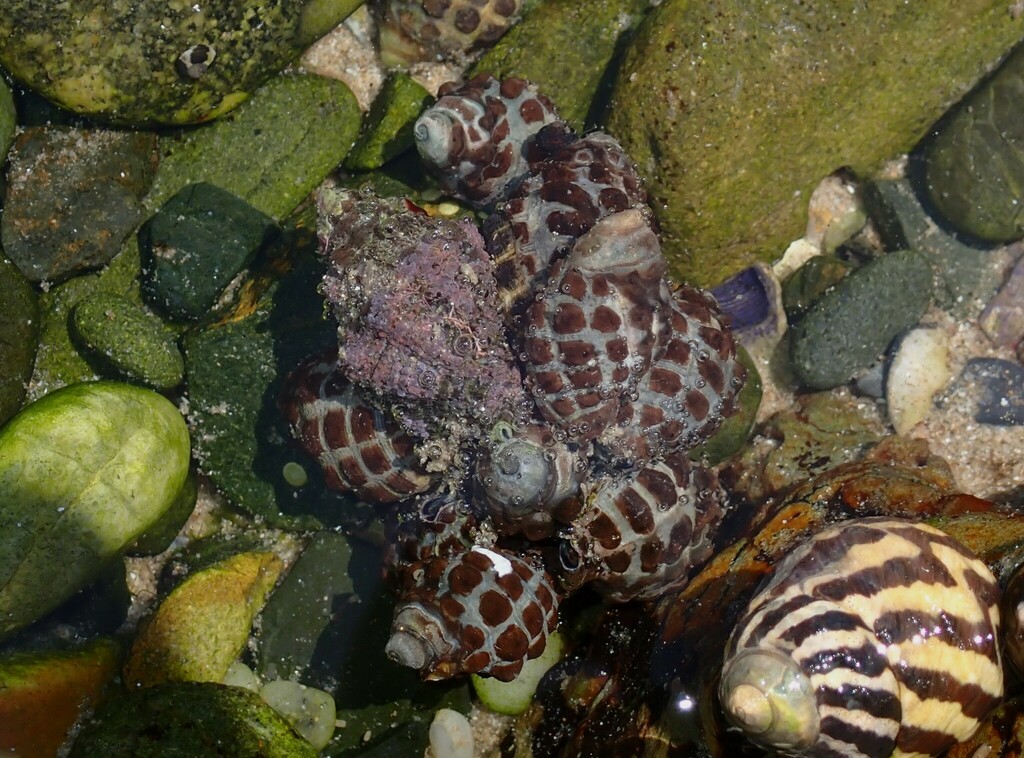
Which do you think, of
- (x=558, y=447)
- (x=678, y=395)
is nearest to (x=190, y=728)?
(x=558, y=447)

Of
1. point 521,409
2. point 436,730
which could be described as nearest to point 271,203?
point 521,409

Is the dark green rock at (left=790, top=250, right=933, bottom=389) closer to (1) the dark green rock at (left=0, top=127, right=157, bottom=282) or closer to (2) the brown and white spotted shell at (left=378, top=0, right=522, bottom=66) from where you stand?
(2) the brown and white spotted shell at (left=378, top=0, right=522, bottom=66)

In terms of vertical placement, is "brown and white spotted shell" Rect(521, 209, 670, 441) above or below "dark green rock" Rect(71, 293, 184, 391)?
above

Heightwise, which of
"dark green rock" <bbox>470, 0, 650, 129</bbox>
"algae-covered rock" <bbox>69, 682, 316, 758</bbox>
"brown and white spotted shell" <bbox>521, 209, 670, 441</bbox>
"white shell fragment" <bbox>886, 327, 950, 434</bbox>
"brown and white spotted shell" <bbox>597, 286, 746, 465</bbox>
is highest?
"dark green rock" <bbox>470, 0, 650, 129</bbox>

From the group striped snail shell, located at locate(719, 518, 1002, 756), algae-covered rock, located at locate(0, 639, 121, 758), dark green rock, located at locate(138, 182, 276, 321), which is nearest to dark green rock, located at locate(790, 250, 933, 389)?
striped snail shell, located at locate(719, 518, 1002, 756)

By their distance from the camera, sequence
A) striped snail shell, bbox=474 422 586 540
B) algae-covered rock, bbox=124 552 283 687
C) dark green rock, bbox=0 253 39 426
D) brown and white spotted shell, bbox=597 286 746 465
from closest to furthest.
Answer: striped snail shell, bbox=474 422 586 540 < brown and white spotted shell, bbox=597 286 746 465 < algae-covered rock, bbox=124 552 283 687 < dark green rock, bbox=0 253 39 426

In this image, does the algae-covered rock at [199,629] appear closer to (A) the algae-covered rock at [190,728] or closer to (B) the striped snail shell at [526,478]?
(A) the algae-covered rock at [190,728]

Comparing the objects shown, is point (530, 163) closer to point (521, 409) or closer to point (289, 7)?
point (521, 409)
